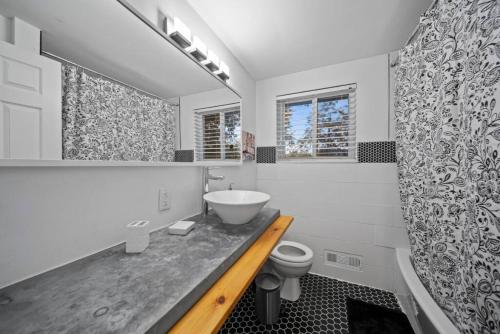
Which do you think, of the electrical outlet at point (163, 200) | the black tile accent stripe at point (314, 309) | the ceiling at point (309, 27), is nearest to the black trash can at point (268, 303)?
the black tile accent stripe at point (314, 309)

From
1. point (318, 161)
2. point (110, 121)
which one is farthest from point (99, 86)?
point (318, 161)

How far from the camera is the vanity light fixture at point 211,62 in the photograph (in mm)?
1294

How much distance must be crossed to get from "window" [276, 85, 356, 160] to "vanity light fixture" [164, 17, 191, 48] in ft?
4.26

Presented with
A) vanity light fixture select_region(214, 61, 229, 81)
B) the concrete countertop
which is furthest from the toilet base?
vanity light fixture select_region(214, 61, 229, 81)

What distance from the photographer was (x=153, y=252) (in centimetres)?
75

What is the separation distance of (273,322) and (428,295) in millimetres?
988

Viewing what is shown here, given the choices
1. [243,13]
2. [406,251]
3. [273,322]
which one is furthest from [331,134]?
[273,322]

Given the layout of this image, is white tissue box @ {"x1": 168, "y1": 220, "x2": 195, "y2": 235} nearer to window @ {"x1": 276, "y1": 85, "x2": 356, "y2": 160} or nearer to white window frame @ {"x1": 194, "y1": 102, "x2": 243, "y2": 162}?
white window frame @ {"x1": 194, "y1": 102, "x2": 243, "y2": 162}

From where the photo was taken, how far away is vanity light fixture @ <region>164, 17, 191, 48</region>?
3.22ft

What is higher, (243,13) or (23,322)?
(243,13)

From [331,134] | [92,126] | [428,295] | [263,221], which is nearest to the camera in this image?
[92,126]

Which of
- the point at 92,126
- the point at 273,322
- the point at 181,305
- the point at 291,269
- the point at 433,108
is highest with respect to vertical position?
the point at 433,108

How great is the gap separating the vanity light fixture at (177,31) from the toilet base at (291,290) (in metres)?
1.95

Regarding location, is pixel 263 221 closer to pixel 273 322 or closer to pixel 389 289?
pixel 273 322
